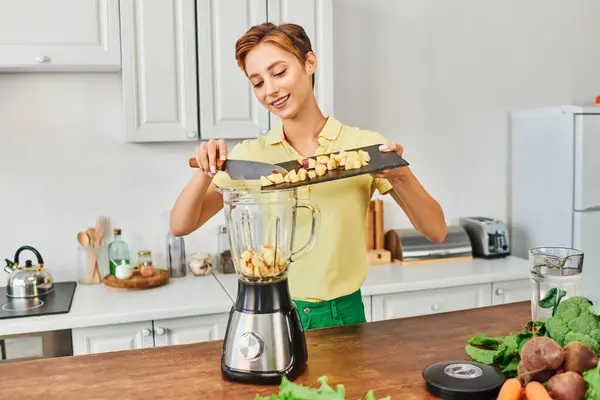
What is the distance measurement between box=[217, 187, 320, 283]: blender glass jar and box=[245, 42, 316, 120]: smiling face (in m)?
0.41

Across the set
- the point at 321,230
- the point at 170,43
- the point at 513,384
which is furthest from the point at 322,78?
the point at 513,384

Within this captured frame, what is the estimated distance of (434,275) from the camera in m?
2.82

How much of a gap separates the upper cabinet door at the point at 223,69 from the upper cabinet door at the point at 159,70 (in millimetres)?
40

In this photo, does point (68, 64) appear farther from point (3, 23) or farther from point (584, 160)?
point (584, 160)

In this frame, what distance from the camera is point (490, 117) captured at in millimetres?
3447

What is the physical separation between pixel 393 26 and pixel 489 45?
0.57 meters

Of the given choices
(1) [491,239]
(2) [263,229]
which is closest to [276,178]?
(2) [263,229]

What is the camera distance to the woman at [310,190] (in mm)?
1595

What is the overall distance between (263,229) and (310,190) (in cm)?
46

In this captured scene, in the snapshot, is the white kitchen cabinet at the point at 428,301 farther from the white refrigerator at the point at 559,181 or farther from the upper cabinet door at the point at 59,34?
the upper cabinet door at the point at 59,34

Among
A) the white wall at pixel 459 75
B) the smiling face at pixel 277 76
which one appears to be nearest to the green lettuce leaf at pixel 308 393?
the smiling face at pixel 277 76

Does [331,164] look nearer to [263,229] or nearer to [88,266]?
[263,229]

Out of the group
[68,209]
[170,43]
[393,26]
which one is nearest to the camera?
[170,43]

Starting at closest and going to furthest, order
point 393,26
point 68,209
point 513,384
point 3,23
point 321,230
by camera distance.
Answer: point 513,384 < point 321,230 < point 3,23 < point 68,209 < point 393,26
